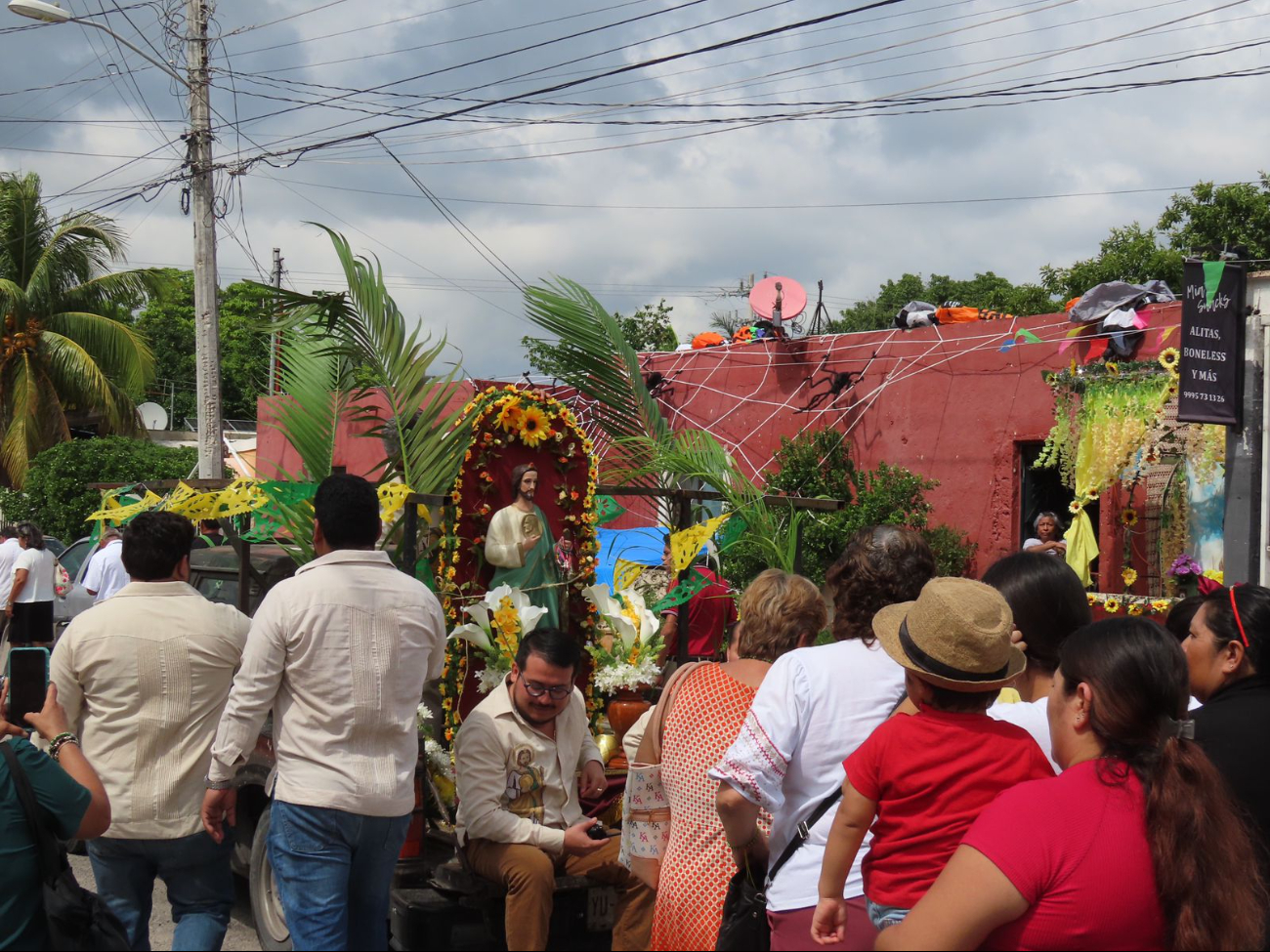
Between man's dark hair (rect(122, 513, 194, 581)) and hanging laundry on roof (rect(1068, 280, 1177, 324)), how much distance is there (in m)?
9.38

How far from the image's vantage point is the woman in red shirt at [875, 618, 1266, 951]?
2045mm

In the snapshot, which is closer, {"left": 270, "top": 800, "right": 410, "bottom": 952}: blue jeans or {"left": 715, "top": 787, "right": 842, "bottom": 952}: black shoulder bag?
{"left": 715, "top": 787, "right": 842, "bottom": 952}: black shoulder bag

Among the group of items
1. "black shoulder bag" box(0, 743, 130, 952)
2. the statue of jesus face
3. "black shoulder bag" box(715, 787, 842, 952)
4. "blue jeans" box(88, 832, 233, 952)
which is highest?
the statue of jesus face

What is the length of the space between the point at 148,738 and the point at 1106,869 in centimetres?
289

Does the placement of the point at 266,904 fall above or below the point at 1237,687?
below

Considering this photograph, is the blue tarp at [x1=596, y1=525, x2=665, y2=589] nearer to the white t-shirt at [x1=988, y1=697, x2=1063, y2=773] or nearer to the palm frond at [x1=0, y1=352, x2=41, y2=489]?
the white t-shirt at [x1=988, y1=697, x2=1063, y2=773]

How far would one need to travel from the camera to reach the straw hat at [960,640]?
8.37 feet

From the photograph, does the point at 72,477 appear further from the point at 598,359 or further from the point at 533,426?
the point at 533,426

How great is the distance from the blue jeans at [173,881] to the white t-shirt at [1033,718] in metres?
2.46

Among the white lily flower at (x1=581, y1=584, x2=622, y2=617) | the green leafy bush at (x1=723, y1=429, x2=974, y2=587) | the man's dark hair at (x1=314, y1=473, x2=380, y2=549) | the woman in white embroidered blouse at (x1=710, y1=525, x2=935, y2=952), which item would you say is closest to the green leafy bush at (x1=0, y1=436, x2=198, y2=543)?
the green leafy bush at (x1=723, y1=429, x2=974, y2=587)

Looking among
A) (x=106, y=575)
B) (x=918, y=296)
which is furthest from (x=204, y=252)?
(x=918, y=296)

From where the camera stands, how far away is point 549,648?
14.3 feet

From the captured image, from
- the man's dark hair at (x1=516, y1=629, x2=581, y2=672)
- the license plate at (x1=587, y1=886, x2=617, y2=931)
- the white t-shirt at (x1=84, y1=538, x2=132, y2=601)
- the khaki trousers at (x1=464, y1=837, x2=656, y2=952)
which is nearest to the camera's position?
the khaki trousers at (x1=464, y1=837, x2=656, y2=952)

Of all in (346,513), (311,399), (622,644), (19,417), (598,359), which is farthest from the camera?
(19,417)
